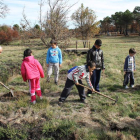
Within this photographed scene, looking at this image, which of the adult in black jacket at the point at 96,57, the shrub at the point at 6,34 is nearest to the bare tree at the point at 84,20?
the shrub at the point at 6,34

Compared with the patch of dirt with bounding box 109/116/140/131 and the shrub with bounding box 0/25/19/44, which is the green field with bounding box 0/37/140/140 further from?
the shrub with bounding box 0/25/19/44

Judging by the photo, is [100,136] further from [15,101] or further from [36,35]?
[36,35]

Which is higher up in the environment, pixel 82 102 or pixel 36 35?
pixel 36 35

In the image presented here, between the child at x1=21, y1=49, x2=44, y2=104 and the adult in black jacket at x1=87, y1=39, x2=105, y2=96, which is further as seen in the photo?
the adult in black jacket at x1=87, y1=39, x2=105, y2=96

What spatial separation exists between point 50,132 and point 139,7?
176 ft

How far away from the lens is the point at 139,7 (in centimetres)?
4750

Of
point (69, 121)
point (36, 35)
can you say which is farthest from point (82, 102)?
point (36, 35)

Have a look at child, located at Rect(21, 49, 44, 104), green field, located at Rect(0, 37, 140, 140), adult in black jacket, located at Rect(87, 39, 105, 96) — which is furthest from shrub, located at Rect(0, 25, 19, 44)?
adult in black jacket, located at Rect(87, 39, 105, 96)

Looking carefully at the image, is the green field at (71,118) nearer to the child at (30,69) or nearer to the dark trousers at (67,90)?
the dark trousers at (67,90)

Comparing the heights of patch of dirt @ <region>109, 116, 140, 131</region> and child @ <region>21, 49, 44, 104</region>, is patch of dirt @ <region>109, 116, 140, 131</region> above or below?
below

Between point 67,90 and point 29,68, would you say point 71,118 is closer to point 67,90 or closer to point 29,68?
point 67,90

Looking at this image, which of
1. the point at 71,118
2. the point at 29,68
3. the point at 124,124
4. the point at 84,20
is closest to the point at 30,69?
the point at 29,68

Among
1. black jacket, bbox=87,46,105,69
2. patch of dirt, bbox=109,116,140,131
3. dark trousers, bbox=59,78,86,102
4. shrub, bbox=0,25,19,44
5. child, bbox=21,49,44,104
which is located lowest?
patch of dirt, bbox=109,116,140,131

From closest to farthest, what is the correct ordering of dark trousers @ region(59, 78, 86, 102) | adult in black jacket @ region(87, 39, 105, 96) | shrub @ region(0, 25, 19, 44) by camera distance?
dark trousers @ region(59, 78, 86, 102)
adult in black jacket @ region(87, 39, 105, 96)
shrub @ region(0, 25, 19, 44)
